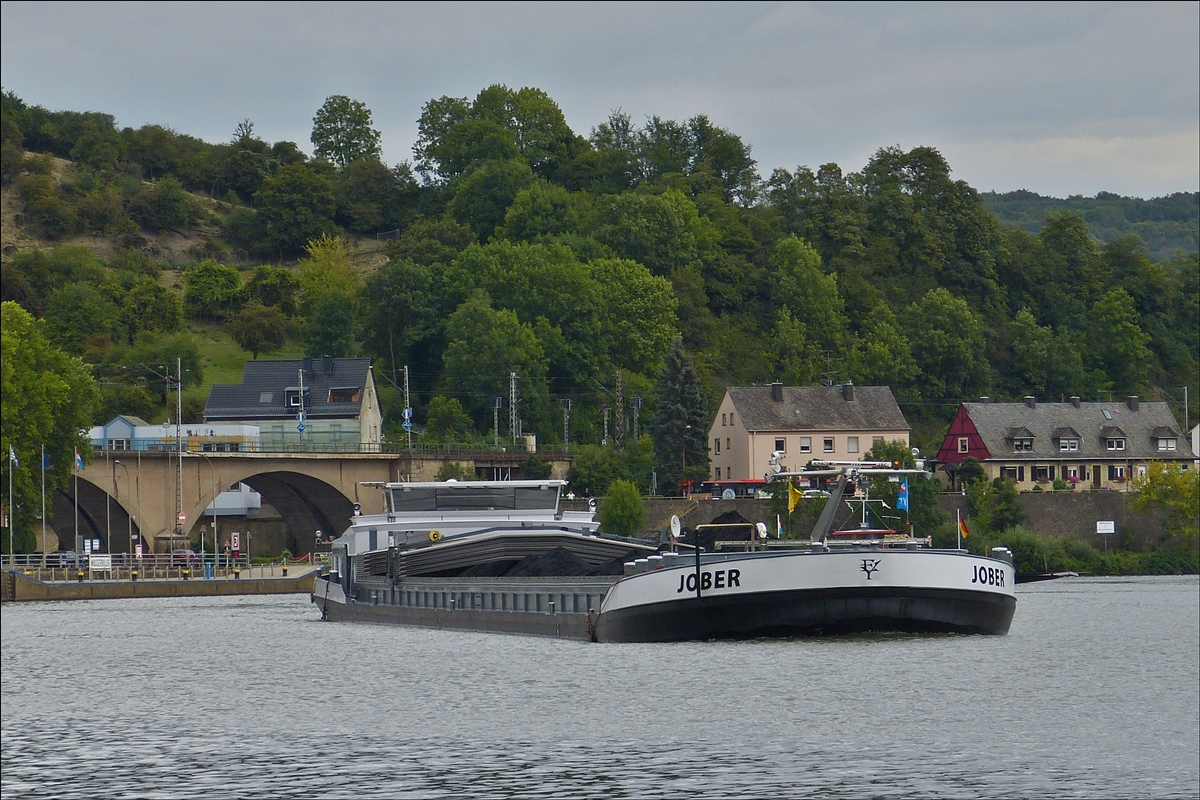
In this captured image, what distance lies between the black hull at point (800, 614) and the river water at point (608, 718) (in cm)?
48

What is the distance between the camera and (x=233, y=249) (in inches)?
7510

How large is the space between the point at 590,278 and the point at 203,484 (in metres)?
40.2

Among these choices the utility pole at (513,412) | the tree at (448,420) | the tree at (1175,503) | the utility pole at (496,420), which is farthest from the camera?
the tree at (448,420)

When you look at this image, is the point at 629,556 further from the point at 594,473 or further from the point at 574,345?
the point at 574,345

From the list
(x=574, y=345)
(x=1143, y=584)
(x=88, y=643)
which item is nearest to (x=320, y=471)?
(x=574, y=345)

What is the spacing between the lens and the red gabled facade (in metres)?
128

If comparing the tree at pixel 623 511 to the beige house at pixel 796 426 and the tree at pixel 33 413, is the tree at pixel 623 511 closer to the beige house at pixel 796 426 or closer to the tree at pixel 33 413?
the beige house at pixel 796 426

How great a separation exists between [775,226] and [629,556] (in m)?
113

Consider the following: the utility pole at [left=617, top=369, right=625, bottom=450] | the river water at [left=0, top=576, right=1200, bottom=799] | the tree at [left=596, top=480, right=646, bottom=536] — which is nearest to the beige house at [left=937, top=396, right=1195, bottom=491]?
the utility pole at [left=617, top=369, right=625, bottom=450]

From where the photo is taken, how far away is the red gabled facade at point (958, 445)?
128m

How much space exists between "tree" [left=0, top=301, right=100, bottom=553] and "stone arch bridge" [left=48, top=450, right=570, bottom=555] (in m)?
6.68

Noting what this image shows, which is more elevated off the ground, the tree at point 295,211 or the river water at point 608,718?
the tree at point 295,211

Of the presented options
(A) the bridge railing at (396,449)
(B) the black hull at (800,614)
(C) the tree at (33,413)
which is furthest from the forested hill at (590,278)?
(B) the black hull at (800,614)

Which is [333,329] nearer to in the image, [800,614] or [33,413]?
Result: [33,413]
